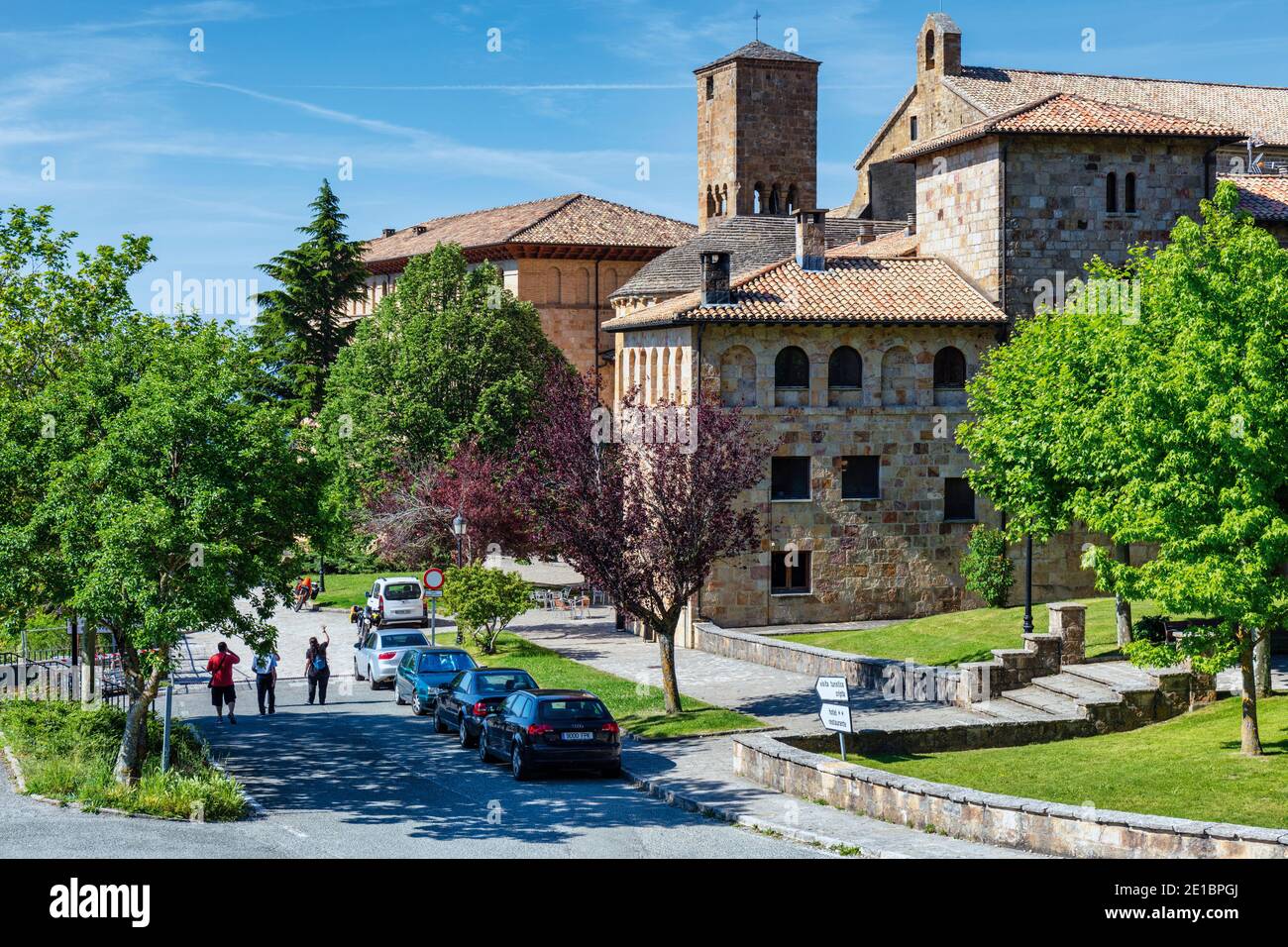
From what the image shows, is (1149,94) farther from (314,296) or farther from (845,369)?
(314,296)

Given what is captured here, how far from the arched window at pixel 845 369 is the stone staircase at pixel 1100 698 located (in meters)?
15.1

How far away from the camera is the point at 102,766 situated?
22.5 meters

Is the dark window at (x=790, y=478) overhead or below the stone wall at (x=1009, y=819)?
overhead

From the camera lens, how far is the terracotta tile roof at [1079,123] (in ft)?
139

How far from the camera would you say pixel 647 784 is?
22.9 m

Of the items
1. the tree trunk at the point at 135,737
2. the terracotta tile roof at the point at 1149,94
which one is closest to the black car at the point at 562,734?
the tree trunk at the point at 135,737

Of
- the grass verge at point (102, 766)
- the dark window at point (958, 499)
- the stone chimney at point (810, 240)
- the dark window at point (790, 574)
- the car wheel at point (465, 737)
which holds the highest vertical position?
the stone chimney at point (810, 240)

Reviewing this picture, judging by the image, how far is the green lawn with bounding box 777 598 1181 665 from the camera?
112ft

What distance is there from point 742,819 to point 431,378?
36681mm

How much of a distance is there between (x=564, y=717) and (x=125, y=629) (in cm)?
687

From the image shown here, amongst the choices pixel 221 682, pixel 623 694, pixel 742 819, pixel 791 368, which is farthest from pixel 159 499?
pixel 791 368

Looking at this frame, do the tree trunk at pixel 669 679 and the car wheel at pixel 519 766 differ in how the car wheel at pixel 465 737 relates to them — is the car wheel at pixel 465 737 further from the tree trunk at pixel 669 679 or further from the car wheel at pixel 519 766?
the tree trunk at pixel 669 679
